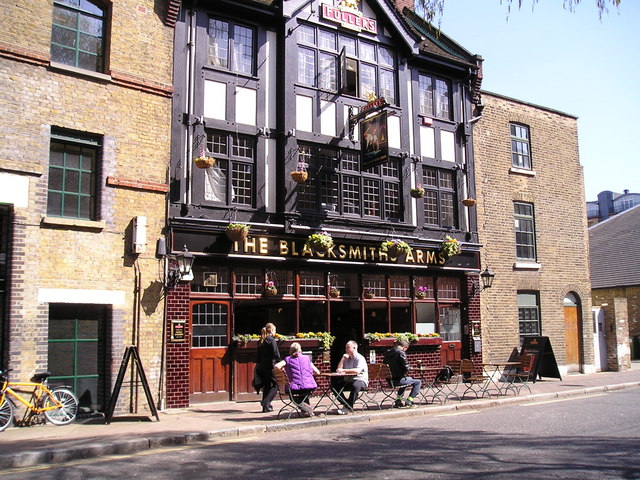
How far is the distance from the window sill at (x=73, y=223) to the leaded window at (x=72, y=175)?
0.35 meters

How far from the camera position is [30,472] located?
26.4 ft

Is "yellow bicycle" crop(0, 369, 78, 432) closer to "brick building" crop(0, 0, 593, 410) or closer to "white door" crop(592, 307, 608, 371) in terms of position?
"brick building" crop(0, 0, 593, 410)

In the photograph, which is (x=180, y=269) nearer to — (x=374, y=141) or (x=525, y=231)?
(x=374, y=141)

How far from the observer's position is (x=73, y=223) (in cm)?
1293

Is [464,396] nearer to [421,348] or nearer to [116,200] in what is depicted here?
[421,348]

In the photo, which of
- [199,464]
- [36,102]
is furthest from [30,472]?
[36,102]

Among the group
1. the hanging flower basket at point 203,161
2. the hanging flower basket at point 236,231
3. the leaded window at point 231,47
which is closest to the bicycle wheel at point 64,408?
the hanging flower basket at point 236,231

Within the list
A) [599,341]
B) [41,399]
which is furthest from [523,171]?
[41,399]

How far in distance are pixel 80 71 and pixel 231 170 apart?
4.15 m

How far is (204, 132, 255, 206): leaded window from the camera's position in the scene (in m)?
15.5

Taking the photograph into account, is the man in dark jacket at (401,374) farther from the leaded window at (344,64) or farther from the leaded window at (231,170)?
the leaded window at (344,64)

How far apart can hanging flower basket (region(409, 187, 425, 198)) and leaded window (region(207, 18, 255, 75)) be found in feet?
19.0

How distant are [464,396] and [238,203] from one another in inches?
296

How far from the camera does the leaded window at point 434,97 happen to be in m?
20.0
